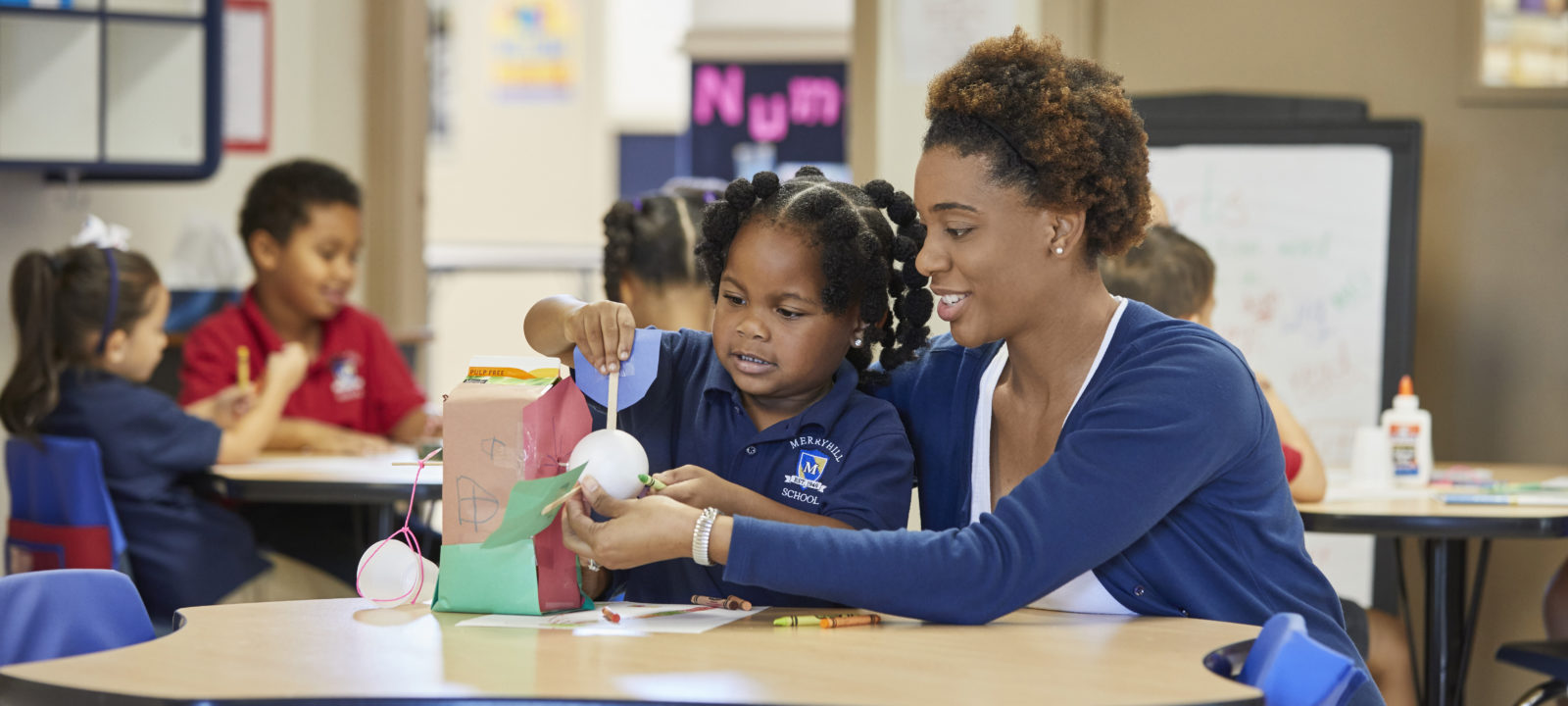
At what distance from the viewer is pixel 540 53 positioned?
9391 millimetres

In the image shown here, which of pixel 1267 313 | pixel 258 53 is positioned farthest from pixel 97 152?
pixel 1267 313

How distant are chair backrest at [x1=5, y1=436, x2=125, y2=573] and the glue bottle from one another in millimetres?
2522

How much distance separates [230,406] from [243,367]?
189 millimetres

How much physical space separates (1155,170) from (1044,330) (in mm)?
2246

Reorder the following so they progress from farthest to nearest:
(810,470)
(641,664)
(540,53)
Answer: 1. (540,53)
2. (810,470)
3. (641,664)

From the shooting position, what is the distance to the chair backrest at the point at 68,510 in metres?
2.82

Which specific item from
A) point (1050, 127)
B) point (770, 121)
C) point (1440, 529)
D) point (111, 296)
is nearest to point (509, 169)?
point (770, 121)

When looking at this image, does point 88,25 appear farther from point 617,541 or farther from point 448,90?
point 448,90

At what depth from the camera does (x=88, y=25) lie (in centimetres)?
361

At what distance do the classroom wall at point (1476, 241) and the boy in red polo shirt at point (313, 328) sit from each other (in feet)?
8.05

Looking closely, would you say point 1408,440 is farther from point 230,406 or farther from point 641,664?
point 230,406

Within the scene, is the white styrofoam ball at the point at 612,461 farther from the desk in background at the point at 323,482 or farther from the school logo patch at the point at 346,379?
the school logo patch at the point at 346,379

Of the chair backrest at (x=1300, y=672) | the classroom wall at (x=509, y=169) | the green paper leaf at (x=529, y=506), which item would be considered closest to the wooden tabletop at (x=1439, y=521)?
the chair backrest at (x=1300, y=672)

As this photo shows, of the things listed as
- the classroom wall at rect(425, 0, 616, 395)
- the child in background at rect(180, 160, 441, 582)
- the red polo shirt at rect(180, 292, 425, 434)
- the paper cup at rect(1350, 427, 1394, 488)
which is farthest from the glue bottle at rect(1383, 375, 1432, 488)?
the classroom wall at rect(425, 0, 616, 395)
